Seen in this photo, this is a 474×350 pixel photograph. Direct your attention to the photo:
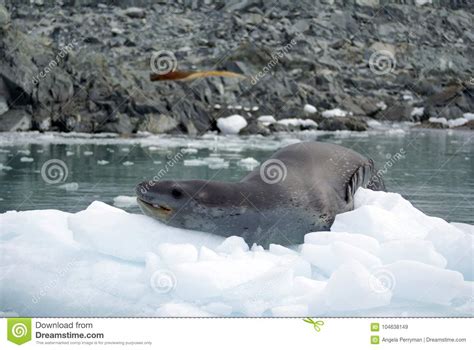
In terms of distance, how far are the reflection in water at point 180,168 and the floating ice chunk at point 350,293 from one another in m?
2.64

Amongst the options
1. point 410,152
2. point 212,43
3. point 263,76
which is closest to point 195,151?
point 410,152

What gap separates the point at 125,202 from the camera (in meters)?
6.31

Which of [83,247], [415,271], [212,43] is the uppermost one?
[415,271]

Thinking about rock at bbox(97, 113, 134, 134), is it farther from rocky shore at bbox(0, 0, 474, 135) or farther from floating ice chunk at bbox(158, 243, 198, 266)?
floating ice chunk at bbox(158, 243, 198, 266)

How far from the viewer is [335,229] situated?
A: 4383mm

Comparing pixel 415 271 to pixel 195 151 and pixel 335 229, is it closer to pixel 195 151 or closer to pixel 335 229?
pixel 335 229

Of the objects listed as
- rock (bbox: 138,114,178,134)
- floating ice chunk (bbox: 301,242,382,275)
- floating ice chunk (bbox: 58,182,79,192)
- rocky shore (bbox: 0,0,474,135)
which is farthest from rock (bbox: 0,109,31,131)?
floating ice chunk (bbox: 301,242,382,275)

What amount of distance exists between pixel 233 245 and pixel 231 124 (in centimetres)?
1264

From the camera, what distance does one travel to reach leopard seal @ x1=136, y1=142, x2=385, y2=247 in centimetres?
430

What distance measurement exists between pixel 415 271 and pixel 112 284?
140 centimetres
